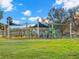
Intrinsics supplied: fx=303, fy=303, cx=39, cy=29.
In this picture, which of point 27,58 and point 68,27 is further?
point 68,27

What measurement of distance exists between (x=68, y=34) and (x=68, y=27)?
143cm

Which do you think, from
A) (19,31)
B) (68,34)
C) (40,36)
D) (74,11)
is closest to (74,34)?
(68,34)

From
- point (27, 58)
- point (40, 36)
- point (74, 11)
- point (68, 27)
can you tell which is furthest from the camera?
point (74, 11)

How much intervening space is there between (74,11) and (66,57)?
5443cm

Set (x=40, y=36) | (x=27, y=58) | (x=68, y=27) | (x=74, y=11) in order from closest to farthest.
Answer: (x=27, y=58)
(x=40, y=36)
(x=68, y=27)
(x=74, y=11)

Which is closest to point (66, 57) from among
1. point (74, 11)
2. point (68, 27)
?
point (68, 27)

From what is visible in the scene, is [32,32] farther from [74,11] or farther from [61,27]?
[74,11]

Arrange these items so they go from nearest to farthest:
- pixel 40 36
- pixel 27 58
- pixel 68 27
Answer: pixel 27 58 < pixel 40 36 < pixel 68 27

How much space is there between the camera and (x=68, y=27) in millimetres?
41781

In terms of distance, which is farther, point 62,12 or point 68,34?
point 62,12

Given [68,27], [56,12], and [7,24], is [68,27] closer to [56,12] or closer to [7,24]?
[7,24]

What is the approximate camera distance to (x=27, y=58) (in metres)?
10.9

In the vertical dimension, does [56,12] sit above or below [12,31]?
above

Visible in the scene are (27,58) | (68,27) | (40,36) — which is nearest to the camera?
(27,58)
